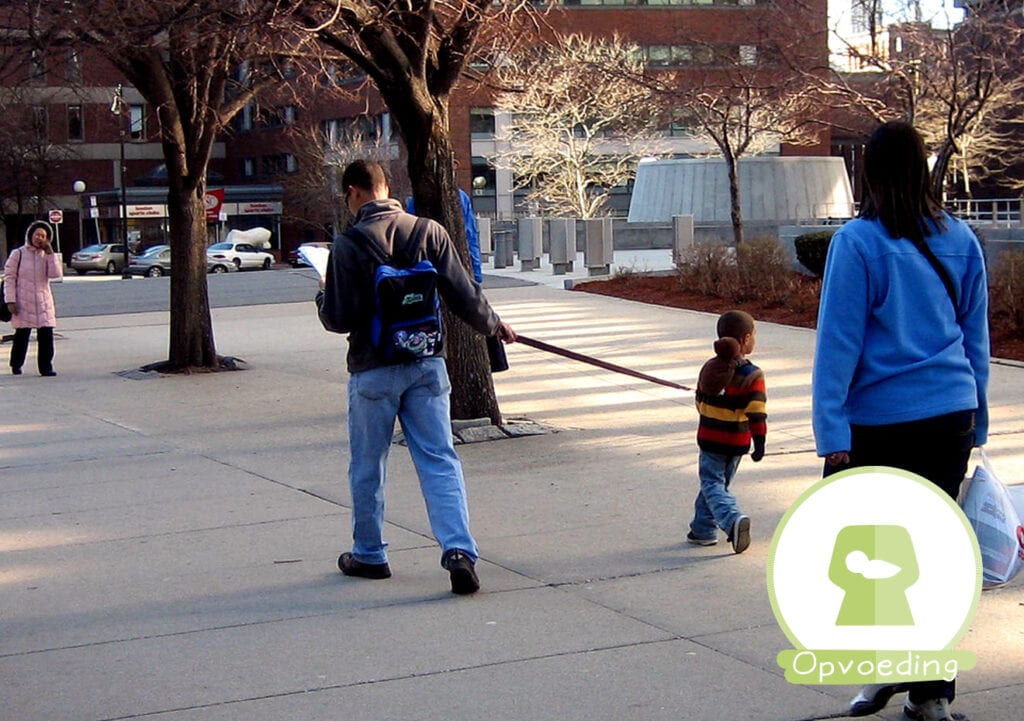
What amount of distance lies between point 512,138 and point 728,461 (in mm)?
49269

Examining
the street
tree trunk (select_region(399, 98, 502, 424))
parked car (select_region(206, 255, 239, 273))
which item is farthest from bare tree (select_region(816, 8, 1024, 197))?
parked car (select_region(206, 255, 239, 273))

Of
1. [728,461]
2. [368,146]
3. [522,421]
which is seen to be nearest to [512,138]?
[368,146]

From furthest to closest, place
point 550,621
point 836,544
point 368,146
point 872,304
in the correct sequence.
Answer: point 368,146, point 550,621, point 872,304, point 836,544

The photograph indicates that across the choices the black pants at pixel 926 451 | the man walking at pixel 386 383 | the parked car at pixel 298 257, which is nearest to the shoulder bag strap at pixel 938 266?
the black pants at pixel 926 451

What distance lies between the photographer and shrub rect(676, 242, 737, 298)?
21438 mm

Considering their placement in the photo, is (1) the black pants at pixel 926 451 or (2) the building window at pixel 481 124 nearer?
(1) the black pants at pixel 926 451

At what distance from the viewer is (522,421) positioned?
11219 millimetres

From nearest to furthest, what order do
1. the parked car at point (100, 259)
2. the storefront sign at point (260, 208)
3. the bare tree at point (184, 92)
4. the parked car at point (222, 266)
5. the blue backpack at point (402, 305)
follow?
the blue backpack at point (402, 305), the bare tree at point (184, 92), the parked car at point (222, 266), the parked car at point (100, 259), the storefront sign at point (260, 208)

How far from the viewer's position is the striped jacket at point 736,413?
22.6 feet

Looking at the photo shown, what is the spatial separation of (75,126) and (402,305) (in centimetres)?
6974

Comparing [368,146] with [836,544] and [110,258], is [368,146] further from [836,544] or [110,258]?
[836,544]

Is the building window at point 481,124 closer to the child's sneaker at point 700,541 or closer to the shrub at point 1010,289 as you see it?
the shrub at point 1010,289

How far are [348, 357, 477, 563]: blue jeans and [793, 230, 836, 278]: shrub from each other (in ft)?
52.3

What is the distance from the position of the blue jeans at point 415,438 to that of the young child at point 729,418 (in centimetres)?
130
